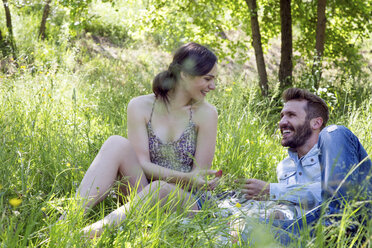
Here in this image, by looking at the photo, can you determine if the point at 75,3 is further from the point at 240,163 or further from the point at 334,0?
the point at 334,0

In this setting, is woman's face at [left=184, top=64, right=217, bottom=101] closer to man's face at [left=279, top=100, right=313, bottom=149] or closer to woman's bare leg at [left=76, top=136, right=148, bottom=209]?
man's face at [left=279, top=100, right=313, bottom=149]

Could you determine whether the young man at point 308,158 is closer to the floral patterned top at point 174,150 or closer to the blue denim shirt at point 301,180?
the blue denim shirt at point 301,180

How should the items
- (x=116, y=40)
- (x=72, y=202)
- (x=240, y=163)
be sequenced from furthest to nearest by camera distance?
1. (x=116, y=40)
2. (x=240, y=163)
3. (x=72, y=202)

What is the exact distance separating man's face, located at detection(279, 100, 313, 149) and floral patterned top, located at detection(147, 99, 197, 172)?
2.19 ft

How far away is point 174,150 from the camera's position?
327cm

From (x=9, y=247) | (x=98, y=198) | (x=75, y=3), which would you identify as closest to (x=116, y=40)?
(x=75, y=3)

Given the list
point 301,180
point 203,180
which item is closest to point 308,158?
point 301,180

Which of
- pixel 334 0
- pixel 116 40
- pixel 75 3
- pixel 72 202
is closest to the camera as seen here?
pixel 72 202

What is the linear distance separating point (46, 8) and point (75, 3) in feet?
14.2

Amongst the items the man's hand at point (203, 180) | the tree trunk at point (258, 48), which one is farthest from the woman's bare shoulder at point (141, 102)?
the tree trunk at point (258, 48)

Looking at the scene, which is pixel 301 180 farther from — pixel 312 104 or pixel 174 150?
pixel 174 150

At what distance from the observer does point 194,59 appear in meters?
3.20

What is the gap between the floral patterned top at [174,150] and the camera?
3.26 m

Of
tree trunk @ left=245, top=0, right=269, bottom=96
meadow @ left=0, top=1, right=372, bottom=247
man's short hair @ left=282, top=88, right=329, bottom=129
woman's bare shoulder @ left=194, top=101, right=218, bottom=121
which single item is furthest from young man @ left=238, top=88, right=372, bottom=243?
tree trunk @ left=245, top=0, right=269, bottom=96
